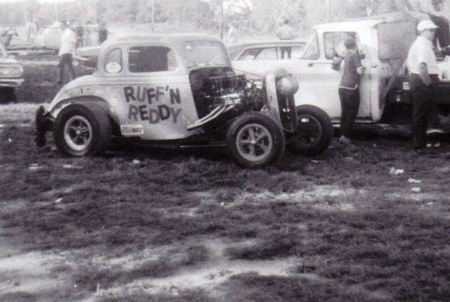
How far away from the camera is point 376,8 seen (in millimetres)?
32469

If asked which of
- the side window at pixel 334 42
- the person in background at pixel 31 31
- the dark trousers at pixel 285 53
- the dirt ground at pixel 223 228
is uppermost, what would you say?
the person in background at pixel 31 31

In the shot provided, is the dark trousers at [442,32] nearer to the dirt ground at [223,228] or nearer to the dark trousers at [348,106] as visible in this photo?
the dark trousers at [348,106]

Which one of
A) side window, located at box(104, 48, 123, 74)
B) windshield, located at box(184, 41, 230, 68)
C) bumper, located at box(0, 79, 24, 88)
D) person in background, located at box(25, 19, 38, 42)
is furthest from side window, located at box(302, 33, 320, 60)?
person in background, located at box(25, 19, 38, 42)

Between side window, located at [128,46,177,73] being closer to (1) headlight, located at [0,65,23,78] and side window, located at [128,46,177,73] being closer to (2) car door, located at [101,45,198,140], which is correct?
(2) car door, located at [101,45,198,140]

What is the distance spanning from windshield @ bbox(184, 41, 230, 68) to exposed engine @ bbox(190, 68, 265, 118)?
0.16 metres

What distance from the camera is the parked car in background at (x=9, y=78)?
58.8ft

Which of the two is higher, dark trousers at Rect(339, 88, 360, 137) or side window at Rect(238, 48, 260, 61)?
side window at Rect(238, 48, 260, 61)

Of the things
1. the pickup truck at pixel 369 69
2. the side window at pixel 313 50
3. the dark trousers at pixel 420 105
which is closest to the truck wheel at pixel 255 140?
the pickup truck at pixel 369 69

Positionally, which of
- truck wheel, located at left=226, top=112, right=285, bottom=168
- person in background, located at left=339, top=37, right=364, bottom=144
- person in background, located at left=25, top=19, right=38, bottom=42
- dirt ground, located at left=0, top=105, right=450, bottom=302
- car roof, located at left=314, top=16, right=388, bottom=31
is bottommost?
dirt ground, located at left=0, top=105, right=450, bottom=302

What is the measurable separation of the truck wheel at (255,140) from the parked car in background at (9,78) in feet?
33.3

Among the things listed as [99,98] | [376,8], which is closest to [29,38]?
[376,8]

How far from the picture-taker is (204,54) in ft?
33.2

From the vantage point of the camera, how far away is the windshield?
9820 mm

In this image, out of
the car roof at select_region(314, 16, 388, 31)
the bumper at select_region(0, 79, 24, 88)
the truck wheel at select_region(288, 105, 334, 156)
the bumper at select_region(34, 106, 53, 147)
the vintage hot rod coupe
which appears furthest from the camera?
the bumper at select_region(0, 79, 24, 88)
